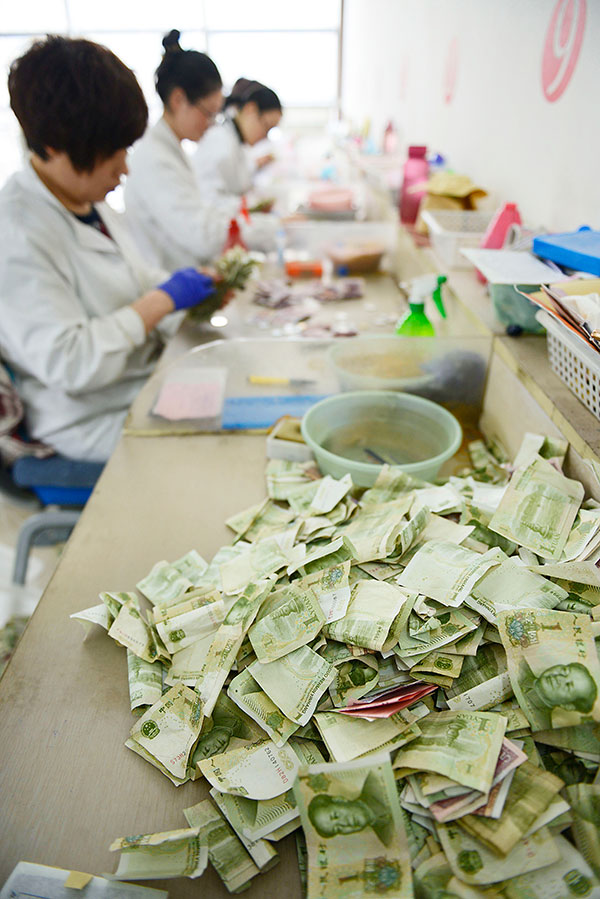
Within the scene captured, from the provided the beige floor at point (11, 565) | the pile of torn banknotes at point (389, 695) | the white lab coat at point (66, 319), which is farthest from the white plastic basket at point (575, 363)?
the beige floor at point (11, 565)

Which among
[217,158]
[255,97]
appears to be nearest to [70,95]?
[217,158]

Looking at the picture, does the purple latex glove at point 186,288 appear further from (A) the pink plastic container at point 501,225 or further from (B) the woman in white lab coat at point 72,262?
(A) the pink plastic container at point 501,225

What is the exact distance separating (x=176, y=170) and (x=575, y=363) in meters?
2.01

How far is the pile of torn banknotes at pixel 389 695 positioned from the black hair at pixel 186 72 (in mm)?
2098

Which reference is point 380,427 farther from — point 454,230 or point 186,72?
point 186,72

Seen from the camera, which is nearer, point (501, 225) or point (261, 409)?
point (261, 409)

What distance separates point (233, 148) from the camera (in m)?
3.55

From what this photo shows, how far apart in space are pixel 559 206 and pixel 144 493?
48.9 inches

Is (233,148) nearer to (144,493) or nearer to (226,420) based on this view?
(226,420)

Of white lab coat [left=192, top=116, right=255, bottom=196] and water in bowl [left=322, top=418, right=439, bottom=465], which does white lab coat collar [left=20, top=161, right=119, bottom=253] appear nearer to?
water in bowl [left=322, top=418, right=439, bottom=465]

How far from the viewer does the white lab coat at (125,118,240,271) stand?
2352 mm

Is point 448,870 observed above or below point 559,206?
below

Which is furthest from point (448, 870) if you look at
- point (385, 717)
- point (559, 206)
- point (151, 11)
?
point (151, 11)

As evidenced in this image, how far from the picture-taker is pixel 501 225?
61.0 inches
